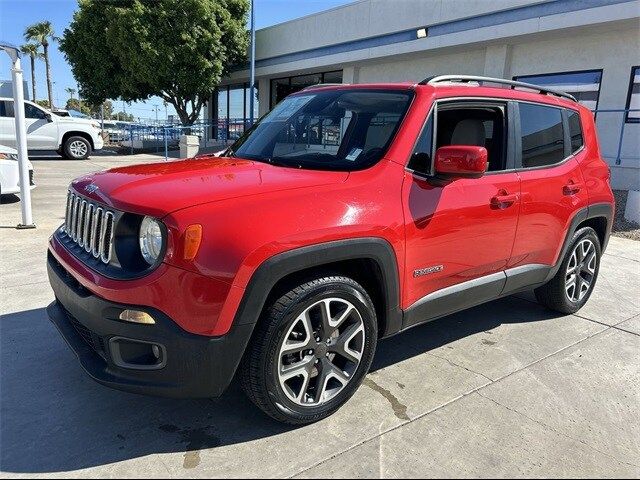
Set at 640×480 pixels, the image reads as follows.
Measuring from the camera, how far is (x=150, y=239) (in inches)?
90.8

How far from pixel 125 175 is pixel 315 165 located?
1095mm

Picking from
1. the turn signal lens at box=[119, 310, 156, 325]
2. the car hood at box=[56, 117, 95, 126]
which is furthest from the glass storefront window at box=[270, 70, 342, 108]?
the turn signal lens at box=[119, 310, 156, 325]

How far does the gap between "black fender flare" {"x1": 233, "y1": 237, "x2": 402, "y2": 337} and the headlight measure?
1.47ft

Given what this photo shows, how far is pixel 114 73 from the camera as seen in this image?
946 inches

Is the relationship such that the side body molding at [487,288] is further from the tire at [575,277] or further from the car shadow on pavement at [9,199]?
the car shadow on pavement at [9,199]

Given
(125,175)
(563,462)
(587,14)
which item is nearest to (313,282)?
(125,175)

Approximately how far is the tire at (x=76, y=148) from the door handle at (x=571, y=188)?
1668 cm

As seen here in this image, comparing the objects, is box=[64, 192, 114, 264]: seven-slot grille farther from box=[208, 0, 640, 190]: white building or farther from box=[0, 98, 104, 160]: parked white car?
box=[0, 98, 104, 160]: parked white car

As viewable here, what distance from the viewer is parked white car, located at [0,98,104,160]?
48.9ft

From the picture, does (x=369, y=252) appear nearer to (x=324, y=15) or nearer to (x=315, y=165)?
(x=315, y=165)

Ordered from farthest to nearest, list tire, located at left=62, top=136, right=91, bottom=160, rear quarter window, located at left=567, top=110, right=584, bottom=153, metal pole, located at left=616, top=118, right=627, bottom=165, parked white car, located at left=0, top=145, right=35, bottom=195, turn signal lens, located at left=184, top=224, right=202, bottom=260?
tire, located at left=62, top=136, right=91, bottom=160 → metal pole, located at left=616, top=118, right=627, bottom=165 → parked white car, located at left=0, top=145, right=35, bottom=195 → rear quarter window, located at left=567, top=110, right=584, bottom=153 → turn signal lens, located at left=184, top=224, right=202, bottom=260

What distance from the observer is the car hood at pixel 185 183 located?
2.36 metres

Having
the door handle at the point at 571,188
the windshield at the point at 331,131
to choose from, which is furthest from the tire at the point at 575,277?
the windshield at the point at 331,131

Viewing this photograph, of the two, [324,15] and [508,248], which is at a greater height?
[324,15]
